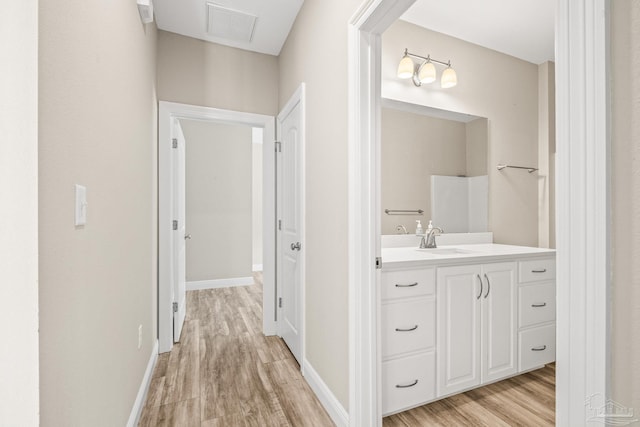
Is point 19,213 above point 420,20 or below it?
below

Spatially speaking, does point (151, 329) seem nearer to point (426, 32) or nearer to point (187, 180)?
point (187, 180)

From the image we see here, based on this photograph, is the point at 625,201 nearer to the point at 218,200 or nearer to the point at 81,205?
the point at 81,205

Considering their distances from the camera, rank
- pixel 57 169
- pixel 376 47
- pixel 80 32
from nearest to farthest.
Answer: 1. pixel 57 169
2. pixel 80 32
3. pixel 376 47

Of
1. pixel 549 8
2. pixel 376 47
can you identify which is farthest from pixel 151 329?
pixel 549 8

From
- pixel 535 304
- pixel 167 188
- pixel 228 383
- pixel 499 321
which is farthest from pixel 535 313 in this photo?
pixel 167 188

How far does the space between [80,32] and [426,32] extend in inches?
96.9

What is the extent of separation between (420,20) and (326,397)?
9.14ft

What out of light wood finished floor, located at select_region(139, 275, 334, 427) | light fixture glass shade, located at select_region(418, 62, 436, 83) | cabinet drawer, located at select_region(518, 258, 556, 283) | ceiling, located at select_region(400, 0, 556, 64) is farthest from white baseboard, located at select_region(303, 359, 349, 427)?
ceiling, located at select_region(400, 0, 556, 64)

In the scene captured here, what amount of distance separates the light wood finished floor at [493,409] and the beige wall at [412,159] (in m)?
1.18

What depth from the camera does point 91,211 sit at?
0.98 m

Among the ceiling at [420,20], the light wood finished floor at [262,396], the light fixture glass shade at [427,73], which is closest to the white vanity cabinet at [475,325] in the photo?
the light wood finished floor at [262,396]

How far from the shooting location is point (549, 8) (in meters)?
2.28

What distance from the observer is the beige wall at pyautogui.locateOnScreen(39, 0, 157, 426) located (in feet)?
2.27

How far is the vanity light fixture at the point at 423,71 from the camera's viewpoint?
2340 mm
